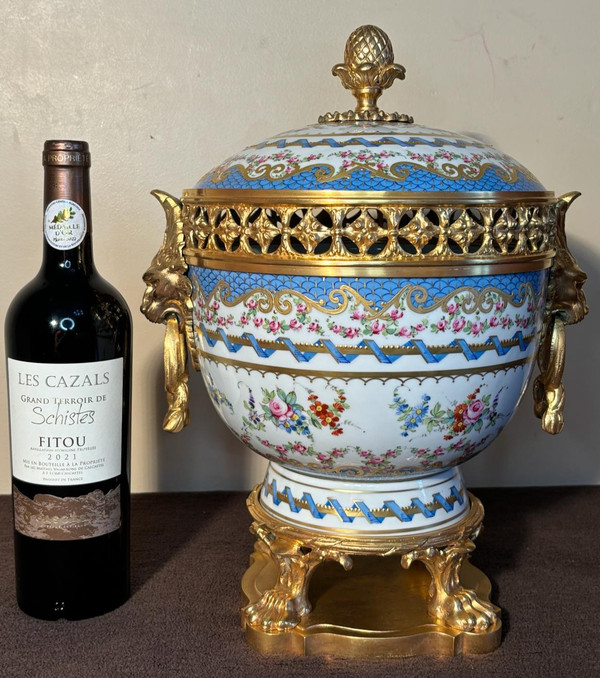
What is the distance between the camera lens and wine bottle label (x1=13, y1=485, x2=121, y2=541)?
104 cm

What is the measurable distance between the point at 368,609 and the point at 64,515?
0.36m

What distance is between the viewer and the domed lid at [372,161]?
90 centimetres

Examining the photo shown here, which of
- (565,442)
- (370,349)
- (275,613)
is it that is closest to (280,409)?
(370,349)

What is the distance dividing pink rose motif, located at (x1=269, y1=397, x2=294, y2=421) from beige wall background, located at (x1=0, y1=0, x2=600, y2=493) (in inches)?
20.4

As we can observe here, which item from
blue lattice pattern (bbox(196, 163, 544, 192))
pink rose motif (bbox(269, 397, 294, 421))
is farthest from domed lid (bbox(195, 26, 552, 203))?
pink rose motif (bbox(269, 397, 294, 421))

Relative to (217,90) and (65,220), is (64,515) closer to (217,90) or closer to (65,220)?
(65,220)

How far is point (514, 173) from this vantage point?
97 centimetres

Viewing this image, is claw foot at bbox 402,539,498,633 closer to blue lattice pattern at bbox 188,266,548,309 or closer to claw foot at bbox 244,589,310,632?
claw foot at bbox 244,589,310,632

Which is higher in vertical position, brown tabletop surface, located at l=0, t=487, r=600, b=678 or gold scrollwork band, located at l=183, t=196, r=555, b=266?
gold scrollwork band, located at l=183, t=196, r=555, b=266

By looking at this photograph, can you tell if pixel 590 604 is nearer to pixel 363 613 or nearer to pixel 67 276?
pixel 363 613

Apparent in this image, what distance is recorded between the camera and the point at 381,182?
90 centimetres

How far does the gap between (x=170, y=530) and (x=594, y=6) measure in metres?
1.00

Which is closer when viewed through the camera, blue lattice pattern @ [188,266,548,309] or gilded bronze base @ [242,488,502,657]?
blue lattice pattern @ [188,266,548,309]

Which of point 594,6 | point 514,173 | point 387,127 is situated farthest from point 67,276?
point 594,6
